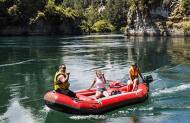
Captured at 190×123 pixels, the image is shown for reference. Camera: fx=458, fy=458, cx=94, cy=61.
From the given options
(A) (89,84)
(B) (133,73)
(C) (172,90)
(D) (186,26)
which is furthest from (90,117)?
(D) (186,26)

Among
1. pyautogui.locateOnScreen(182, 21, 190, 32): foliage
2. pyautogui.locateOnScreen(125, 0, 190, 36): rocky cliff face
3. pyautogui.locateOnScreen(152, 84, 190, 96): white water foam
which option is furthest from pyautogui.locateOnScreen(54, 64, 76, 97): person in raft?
pyautogui.locateOnScreen(125, 0, 190, 36): rocky cliff face

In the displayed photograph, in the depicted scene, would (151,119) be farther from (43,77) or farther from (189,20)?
(189,20)

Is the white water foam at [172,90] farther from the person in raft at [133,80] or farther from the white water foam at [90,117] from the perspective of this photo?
the white water foam at [90,117]

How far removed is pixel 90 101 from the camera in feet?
78.6

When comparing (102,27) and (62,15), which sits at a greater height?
(62,15)

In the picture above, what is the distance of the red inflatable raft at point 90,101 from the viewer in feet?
77.8

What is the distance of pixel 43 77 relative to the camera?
37.6m

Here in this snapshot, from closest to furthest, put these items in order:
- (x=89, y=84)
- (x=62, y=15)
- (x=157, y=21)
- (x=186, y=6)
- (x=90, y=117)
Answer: (x=90, y=117)
(x=89, y=84)
(x=186, y=6)
(x=157, y=21)
(x=62, y=15)

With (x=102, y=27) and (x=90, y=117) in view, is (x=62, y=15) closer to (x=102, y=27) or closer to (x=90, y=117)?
(x=102, y=27)

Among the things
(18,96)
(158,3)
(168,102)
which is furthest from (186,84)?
(158,3)

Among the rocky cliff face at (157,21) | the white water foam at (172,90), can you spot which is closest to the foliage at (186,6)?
the rocky cliff face at (157,21)

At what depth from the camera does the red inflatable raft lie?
77.8ft

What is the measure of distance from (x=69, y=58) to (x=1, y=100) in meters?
25.3

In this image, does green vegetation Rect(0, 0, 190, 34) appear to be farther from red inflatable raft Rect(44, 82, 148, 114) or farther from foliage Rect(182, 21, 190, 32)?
red inflatable raft Rect(44, 82, 148, 114)
